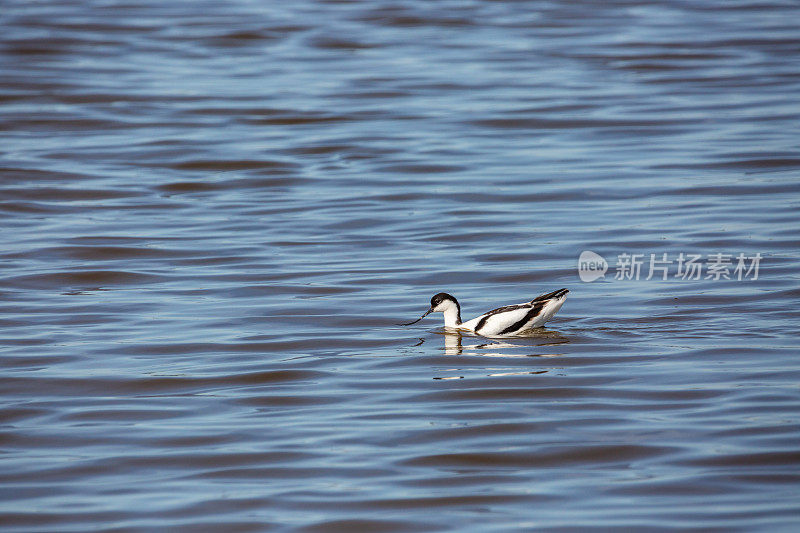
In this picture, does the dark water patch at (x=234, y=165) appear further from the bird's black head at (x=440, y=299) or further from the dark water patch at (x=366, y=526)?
the dark water patch at (x=366, y=526)

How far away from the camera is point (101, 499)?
21.6ft

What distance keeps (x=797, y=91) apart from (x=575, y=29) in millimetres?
7810

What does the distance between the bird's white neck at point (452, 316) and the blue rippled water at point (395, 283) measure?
0.96ft

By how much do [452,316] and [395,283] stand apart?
66.6 inches

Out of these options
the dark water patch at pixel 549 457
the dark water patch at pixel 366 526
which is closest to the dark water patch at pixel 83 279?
the dark water patch at pixel 549 457

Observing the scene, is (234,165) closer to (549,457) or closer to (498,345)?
(498,345)

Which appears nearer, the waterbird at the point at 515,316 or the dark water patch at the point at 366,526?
the dark water patch at the point at 366,526

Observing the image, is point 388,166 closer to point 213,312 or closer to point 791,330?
point 213,312

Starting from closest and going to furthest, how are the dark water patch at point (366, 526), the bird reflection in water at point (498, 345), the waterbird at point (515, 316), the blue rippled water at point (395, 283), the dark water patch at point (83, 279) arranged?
the dark water patch at point (366, 526), the blue rippled water at point (395, 283), the bird reflection in water at point (498, 345), the waterbird at point (515, 316), the dark water patch at point (83, 279)

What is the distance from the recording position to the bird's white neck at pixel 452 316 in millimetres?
10070

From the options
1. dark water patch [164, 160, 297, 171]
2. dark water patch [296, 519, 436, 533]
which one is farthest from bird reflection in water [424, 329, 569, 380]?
dark water patch [164, 160, 297, 171]

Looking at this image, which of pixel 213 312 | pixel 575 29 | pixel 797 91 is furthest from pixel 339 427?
pixel 575 29

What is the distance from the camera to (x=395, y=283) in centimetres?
1173

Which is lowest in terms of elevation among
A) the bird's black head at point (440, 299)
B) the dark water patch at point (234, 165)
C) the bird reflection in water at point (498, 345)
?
the bird reflection in water at point (498, 345)
